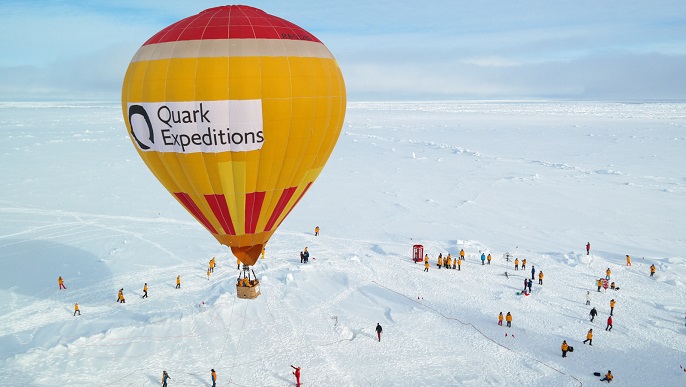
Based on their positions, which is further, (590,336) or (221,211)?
(590,336)

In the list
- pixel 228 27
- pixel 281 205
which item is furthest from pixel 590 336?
pixel 228 27

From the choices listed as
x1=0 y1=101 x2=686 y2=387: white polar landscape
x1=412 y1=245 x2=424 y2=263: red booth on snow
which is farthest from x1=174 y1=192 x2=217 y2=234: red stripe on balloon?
x1=412 y1=245 x2=424 y2=263: red booth on snow

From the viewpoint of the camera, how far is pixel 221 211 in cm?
1316

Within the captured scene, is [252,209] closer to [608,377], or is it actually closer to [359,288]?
[359,288]

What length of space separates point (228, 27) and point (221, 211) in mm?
4727

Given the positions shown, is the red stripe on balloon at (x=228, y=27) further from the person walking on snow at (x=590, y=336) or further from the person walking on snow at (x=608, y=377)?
the person walking on snow at (x=608, y=377)

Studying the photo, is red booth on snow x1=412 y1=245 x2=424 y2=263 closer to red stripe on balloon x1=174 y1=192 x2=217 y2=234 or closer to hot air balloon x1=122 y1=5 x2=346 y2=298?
hot air balloon x1=122 y1=5 x2=346 y2=298

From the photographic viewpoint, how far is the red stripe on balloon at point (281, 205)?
13.8 meters

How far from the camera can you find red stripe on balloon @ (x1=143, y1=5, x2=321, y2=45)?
12.0m

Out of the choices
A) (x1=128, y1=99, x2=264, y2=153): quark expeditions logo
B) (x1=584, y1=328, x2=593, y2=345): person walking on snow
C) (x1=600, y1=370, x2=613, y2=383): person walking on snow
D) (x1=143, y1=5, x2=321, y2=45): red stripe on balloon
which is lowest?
(x1=600, y1=370, x2=613, y2=383): person walking on snow

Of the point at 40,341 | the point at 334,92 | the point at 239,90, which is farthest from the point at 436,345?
the point at 40,341

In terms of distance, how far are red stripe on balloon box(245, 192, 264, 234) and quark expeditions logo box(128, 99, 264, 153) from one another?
1545 millimetres

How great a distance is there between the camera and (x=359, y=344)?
14508 millimetres

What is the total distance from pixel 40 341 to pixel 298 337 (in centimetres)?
784
